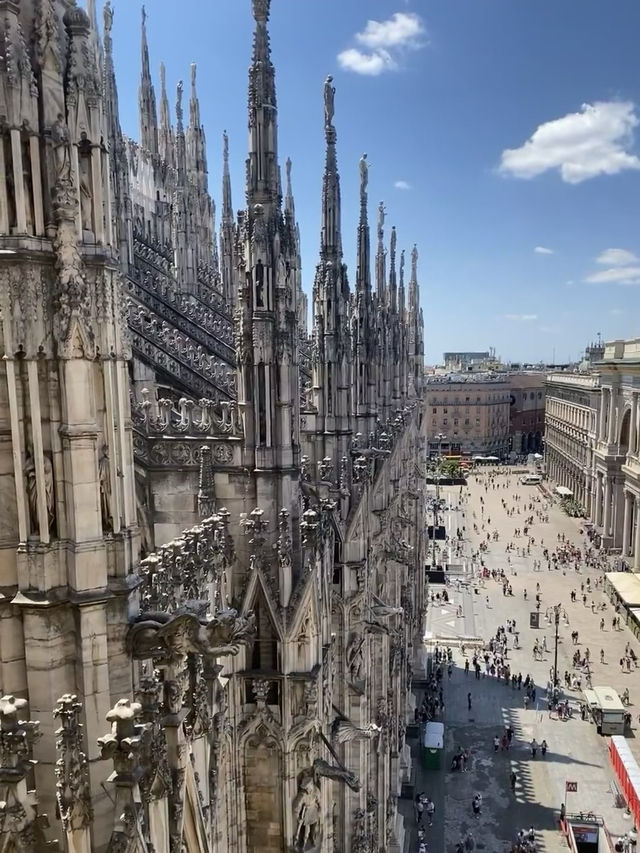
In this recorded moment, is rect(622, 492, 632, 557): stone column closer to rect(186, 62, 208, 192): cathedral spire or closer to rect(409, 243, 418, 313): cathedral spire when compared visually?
rect(409, 243, 418, 313): cathedral spire

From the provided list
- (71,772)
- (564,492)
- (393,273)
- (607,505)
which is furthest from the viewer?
(564,492)

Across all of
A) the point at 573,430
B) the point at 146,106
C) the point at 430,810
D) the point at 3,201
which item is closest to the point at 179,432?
the point at 3,201

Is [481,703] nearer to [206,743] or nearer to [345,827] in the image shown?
[345,827]

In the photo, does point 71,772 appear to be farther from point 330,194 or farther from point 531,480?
point 531,480

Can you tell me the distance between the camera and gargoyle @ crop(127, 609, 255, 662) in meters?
5.87

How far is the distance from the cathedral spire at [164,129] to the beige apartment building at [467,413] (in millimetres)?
84401

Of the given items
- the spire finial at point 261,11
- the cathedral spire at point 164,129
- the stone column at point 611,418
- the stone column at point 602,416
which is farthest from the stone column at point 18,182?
the stone column at point 602,416

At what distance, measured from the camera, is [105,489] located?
5.86 m

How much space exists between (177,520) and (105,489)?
8369 millimetres

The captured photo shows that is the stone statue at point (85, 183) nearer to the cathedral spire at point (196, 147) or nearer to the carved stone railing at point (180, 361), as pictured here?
the carved stone railing at point (180, 361)

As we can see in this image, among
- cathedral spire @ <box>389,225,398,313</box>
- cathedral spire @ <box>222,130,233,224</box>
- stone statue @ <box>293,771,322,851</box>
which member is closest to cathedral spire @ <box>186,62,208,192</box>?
cathedral spire @ <box>222,130,233,224</box>

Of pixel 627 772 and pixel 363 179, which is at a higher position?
pixel 363 179

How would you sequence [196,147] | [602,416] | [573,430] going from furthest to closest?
1. [573,430]
2. [602,416]
3. [196,147]

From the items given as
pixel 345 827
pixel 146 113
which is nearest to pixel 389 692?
pixel 345 827
